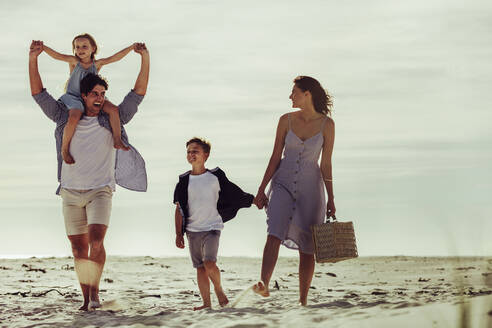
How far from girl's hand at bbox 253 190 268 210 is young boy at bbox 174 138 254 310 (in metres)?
0.19

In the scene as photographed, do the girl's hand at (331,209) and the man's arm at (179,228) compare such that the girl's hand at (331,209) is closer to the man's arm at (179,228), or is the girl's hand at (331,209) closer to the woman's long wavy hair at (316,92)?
the woman's long wavy hair at (316,92)

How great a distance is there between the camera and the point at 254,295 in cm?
948

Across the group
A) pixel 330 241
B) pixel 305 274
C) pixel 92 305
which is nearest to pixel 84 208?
pixel 92 305

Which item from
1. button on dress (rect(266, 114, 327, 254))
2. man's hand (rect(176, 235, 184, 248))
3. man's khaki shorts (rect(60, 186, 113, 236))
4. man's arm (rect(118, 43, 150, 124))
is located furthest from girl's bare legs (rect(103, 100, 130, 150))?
button on dress (rect(266, 114, 327, 254))

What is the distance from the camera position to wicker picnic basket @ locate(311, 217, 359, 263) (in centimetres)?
710

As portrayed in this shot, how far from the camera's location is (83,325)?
6793 mm

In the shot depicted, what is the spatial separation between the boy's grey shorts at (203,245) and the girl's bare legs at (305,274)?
870 mm

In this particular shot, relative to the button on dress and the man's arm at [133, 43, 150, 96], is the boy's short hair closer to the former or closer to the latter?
the button on dress

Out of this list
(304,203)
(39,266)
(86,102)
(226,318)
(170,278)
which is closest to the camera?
(226,318)

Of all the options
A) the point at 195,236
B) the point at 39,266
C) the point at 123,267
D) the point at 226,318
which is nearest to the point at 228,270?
the point at 123,267

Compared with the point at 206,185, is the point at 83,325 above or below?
below

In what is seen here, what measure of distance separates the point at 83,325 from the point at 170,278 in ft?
18.0

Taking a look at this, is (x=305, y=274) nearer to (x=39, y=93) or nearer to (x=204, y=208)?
(x=204, y=208)

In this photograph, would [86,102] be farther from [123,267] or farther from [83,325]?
[123,267]
